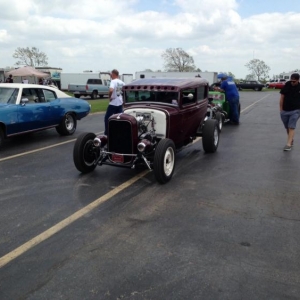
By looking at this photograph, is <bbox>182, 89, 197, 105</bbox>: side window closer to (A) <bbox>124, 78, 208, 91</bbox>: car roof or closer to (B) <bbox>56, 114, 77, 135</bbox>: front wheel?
(A) <bbox>124, 78, 208, 91</bbox>: car roof

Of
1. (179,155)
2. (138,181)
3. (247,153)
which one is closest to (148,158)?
(138,181)

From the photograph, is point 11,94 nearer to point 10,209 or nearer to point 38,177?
point 38,177

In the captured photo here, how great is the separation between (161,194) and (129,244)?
1584 millimetres

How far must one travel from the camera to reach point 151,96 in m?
6.67

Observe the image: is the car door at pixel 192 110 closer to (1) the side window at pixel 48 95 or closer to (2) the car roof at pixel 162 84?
(2) the car roof at pixel 162 84

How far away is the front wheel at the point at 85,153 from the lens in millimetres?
5902

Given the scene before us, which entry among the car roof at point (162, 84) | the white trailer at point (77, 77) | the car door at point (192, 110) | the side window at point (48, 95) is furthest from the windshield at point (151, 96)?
the white trailer at point (77, 77)

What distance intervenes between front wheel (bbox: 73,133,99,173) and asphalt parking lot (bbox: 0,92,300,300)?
19 cm

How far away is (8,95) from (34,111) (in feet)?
2.43

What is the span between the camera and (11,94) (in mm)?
8633

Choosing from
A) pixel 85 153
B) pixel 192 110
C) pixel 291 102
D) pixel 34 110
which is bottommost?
pixel 85 153

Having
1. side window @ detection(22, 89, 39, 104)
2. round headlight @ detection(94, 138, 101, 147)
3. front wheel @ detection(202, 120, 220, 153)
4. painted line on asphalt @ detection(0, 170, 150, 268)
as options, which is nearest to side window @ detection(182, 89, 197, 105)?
front wheel @ detection(202, 120, 220, 153)

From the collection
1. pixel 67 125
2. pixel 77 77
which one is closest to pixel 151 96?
pixel 67 125

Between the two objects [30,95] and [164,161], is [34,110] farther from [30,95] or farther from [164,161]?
[164,161]
